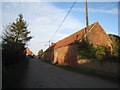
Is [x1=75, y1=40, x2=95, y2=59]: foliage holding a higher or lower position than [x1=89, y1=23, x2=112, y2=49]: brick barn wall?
lower

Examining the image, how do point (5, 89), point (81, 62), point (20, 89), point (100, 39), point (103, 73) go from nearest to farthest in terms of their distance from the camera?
point (5, 89) → point (20, 89) → point (103, 73) → point (81, 62) → point (100, 39)

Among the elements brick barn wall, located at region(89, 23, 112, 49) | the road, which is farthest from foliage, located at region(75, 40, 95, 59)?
the road

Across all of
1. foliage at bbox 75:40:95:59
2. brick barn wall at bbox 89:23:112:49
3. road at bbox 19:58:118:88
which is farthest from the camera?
brick barn wall at bbox 89:23:112:49

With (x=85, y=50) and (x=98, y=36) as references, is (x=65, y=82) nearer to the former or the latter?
(x=85, y=50)

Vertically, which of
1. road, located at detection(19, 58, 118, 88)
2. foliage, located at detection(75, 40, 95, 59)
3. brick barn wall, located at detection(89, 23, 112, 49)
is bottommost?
road, located at detection(19, 58, 118, 88)

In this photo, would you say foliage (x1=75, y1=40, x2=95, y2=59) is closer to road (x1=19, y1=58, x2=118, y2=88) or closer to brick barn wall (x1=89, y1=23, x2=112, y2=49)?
brick barn wall (x1=89, y1=23, x2=112, y2=49)

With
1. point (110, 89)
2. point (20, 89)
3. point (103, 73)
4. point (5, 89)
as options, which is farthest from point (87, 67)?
point (5, 89)

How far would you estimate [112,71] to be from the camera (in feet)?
28.6

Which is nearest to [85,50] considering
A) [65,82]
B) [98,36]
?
[98,36]

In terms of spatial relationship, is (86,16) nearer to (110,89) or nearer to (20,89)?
(110,89)

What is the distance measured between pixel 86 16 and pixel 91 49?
460 centimetres

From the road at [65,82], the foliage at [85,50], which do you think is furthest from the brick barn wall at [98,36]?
the road at [65,82]

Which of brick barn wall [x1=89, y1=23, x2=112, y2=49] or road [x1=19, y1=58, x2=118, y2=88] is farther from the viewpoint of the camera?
brick barn wall [x1=89, y1=23, x2=112, y2=49]

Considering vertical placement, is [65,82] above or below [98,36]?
below
